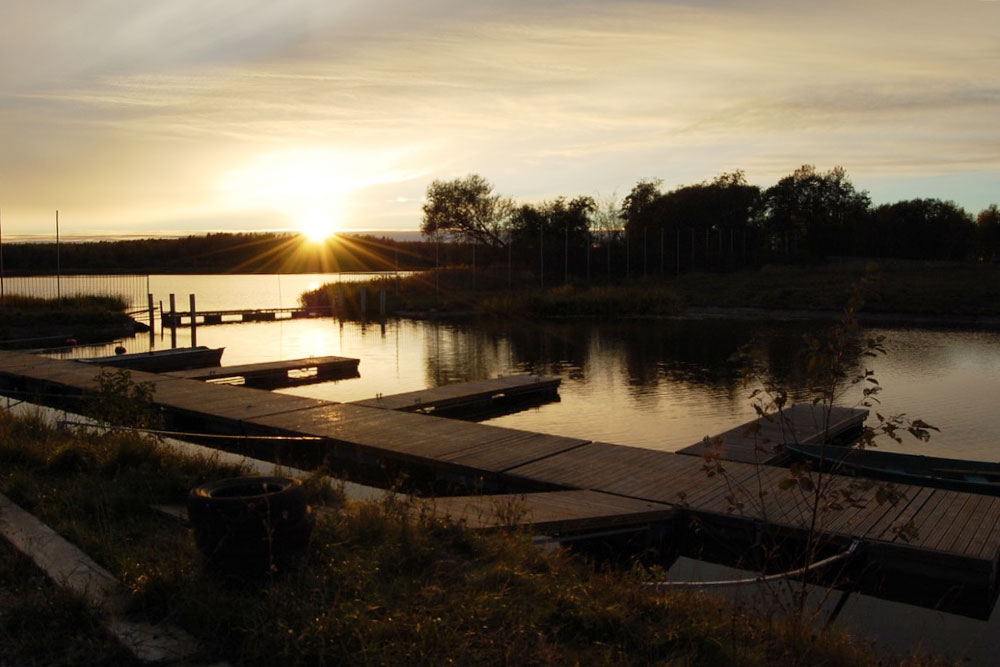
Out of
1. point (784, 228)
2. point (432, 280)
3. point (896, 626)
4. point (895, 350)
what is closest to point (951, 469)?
point (896, 626)

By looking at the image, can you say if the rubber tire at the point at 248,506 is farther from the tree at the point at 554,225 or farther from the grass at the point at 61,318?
the tree at the point at 554,225

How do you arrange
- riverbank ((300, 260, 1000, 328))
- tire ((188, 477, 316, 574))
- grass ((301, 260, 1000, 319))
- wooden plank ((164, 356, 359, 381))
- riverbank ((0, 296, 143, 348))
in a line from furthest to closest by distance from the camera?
1. grass ((301, 260, 1000, 319))
2. riverbank ((300, 260, 1000, 328))
3. riverbank ((0, 296, 143, 348))
4. wooden plank ((164, 356, 359, 381))
5. tire ((188, 477, 316, 574))

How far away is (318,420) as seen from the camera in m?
10.4

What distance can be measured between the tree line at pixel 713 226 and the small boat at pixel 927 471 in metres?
36.2

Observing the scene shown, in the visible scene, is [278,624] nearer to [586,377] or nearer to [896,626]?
[896,626]

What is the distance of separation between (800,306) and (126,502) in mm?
34765

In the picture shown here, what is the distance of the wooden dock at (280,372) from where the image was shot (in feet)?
54.0

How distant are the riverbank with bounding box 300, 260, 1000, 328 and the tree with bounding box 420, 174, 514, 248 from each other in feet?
33.1

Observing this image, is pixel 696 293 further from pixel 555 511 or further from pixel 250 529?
pixel 250 529

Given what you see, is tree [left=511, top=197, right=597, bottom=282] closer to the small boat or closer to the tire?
the small boat

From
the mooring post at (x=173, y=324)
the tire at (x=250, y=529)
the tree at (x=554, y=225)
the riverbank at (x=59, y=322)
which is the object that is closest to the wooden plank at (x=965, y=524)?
the tire at (x=250, y=529)

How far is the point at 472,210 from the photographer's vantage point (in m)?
54.7

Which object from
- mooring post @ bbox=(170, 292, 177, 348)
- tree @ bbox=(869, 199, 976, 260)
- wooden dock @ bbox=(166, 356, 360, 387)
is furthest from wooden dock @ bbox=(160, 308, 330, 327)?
tree @ bbox=(869, 199, 976, 260)

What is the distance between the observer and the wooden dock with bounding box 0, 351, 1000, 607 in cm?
598
